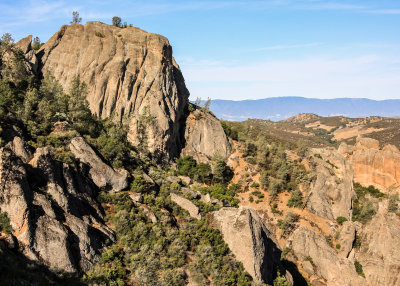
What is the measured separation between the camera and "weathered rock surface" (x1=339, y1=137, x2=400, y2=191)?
8094cm

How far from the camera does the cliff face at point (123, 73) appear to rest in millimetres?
65750

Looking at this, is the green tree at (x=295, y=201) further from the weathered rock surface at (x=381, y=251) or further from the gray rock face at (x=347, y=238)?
the weathered rock surface at (x=381, y=251)

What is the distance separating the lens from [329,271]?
4812cm

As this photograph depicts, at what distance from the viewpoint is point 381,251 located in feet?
174

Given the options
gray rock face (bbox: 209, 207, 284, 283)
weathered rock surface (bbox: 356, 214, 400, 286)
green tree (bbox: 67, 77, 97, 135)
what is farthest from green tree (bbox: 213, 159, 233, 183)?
weathered rock surface (bbox: 356, 214, 400, 286)

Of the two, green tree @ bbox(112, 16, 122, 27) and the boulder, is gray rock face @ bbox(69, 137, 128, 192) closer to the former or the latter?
green tree @ bbox(112, 16, 122, 27)

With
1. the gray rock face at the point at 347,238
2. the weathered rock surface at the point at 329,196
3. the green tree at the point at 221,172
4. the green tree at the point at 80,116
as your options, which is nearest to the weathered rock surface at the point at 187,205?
the green tree at the point at 80,116

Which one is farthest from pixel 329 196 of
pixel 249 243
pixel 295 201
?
pixel 249 243

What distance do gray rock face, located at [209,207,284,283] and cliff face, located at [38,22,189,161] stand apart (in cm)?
3217

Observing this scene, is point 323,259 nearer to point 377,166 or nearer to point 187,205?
point 187,205

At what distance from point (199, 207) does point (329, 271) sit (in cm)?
2537

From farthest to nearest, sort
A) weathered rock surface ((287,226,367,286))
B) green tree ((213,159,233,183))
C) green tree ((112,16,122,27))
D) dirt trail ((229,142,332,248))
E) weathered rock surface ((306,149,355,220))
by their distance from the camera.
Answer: green tree ((112,16,122,27)), green tree ((213,159,233,183)), weathered rock surface ((306,149,355,220)), dirt trail ((229,142,332,248)), weathered rock surface ((287,226,367,286))

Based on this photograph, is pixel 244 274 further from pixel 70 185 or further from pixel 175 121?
pixel 175 121

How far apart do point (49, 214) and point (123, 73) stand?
48565mm
